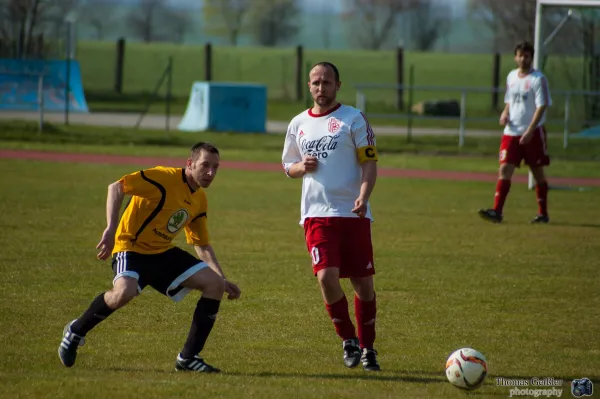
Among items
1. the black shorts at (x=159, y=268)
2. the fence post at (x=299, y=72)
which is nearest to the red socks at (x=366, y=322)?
the black shorts at (x=159, y=268)

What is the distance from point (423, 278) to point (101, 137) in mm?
18390

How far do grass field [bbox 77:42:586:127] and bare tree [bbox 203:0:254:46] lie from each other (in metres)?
35.3

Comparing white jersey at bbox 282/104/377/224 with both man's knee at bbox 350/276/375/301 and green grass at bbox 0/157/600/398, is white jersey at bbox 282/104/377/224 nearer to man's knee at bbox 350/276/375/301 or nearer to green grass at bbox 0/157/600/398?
man's knee at bbox 350/276/375/301

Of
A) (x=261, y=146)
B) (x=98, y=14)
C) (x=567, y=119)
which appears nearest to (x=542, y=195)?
(x=567, y=119)

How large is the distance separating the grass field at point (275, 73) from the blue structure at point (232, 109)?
8.67 metres

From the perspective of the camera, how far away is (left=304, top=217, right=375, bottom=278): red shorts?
7109mm

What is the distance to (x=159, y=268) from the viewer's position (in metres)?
6.98

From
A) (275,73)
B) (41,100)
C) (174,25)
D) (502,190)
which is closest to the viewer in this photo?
(502,190)

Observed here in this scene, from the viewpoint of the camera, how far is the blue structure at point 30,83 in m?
29.1

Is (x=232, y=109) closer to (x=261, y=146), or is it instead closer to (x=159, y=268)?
(x=261, y=146)

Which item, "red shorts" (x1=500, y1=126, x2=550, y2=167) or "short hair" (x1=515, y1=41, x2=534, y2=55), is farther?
"red shorts" (x1=500, y1=126, x2=550, y2=167)

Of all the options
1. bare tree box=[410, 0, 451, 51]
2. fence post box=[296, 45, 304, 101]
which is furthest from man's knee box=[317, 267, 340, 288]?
bare tree box=[410, 0, 451, 51]

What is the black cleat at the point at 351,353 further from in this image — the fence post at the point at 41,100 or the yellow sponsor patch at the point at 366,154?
the fence post at the point at 41,100

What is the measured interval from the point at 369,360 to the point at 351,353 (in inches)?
5.2
